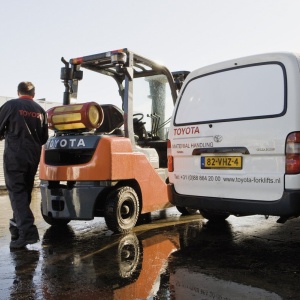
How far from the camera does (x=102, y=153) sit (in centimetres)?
504

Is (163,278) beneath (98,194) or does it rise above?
beneath

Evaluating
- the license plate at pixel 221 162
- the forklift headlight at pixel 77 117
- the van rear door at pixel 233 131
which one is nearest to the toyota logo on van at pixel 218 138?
the van rear door at pixel 233 131

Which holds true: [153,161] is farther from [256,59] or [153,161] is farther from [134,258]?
[256,59]

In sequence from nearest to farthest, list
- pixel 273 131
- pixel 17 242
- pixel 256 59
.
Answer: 1. pixel 273 131
2. pixel 256 59
3. pixel 17 242

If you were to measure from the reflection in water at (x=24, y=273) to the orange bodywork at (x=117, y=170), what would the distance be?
3.72 ft

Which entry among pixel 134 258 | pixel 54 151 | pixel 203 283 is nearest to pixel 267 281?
pixel 203 283

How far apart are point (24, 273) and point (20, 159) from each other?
1.45 meters

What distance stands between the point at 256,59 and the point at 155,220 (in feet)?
10.8

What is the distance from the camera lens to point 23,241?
4.50m

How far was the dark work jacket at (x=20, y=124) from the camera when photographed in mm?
4590

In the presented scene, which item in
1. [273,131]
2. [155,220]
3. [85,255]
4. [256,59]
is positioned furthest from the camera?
[155,220]

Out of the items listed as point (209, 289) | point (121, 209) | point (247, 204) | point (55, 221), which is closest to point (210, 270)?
point (209, 289)

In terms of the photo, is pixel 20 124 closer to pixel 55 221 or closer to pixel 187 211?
pixel 55 221

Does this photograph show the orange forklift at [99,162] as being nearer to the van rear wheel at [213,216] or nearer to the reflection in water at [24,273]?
the van rear wheel at [213,216]
